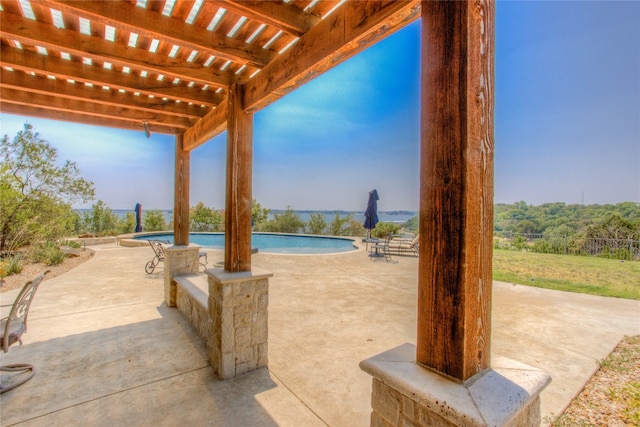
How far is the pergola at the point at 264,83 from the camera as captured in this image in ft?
3.15

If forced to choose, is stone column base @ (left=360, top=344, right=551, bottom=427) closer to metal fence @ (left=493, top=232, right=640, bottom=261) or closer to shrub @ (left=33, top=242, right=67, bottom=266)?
shrub @ (left=33, top=242, right=67, bottom=266)

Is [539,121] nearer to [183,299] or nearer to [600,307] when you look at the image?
[600,307]

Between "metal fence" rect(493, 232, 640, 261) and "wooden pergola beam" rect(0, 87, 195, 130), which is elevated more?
"wooden pergola beam" rect(0, 87, 195, 130)

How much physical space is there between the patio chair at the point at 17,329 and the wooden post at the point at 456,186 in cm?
317

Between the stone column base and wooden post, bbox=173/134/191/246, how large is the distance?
4416 millimetres

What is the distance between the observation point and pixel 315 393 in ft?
7.77

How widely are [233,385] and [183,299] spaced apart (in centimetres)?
205

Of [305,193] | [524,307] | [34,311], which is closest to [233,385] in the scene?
[34,311]

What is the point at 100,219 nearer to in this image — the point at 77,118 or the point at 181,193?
the point at 77,118

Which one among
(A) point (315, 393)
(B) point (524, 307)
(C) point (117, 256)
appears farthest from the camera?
(C) point (117, 256)

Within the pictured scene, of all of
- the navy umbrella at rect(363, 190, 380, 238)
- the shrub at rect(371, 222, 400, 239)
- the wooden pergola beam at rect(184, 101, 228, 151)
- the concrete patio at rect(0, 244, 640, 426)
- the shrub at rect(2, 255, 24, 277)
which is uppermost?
the wooden pergola beam at rect(184, 101, 228, 151)

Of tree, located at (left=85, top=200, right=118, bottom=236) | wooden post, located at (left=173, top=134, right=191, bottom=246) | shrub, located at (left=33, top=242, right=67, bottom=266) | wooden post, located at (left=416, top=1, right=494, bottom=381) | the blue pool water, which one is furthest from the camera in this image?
the blue pool water

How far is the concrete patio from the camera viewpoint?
2.16 meters

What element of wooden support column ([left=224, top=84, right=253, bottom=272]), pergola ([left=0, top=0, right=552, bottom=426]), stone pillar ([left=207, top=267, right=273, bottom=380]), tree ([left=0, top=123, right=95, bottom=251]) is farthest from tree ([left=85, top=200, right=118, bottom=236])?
stone pillar ([left=207, top=267, right=273, bottom=380])
